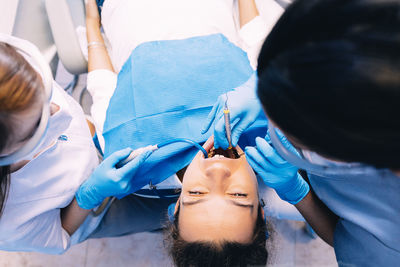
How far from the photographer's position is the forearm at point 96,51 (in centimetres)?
122

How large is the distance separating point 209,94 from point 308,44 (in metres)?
0.68

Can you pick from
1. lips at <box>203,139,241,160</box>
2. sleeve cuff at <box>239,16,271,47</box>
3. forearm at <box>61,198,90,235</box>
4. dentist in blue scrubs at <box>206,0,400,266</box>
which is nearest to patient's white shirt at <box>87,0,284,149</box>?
sleeve cuff at <box>239,16,271,47</box>

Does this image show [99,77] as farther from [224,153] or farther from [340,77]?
[340,77]

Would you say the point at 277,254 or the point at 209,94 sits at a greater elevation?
the point at 209,94

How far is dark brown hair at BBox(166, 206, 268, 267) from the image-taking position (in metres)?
0.77

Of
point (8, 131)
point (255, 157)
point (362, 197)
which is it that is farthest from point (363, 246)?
point (8, 131)

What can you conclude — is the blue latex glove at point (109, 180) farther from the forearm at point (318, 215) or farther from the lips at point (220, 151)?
the forearm at point (318, 215)

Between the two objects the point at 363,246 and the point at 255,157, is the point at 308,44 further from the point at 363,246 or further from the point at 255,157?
the point at 363,246

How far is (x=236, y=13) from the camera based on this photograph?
1.41m

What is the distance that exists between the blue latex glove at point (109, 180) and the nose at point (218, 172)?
0.21 meters

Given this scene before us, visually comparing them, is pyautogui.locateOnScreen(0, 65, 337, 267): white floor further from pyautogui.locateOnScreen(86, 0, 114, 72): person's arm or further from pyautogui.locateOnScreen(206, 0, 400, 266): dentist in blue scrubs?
pyautogui.locateOnScreen(206, 0, 400, 266): dentist in blue scrubs

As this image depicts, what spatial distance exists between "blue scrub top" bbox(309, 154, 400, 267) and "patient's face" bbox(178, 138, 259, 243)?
0.25 metres

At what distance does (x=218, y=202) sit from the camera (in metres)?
0.80

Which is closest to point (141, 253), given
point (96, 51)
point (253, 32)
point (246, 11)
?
point (96, 51)
